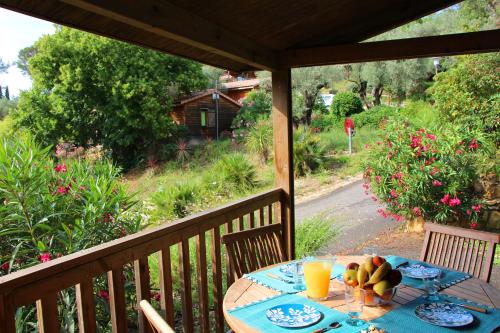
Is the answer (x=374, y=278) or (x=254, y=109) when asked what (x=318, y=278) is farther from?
(x=254, y=109)

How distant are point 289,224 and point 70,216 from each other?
1.64 meters

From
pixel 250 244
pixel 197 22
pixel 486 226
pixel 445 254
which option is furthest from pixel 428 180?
pixel 197 22

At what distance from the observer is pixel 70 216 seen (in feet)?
9.64

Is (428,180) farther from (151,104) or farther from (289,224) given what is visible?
(151,104)

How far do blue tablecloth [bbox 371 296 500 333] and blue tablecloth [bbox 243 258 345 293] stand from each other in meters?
0.40

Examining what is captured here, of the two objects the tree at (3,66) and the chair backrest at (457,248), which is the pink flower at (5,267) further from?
the tree at (3,66)

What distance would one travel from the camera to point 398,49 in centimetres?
281

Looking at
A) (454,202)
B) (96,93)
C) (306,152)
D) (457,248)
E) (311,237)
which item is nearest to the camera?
(457,248)

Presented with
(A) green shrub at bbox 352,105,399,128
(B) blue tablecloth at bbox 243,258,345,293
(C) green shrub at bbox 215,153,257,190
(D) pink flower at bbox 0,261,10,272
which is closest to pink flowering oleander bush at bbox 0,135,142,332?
(D) pink flower at bbox 0,261,10,272

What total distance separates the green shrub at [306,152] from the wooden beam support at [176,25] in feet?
25.0

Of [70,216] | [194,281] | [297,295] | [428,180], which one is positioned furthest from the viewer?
[428,180]

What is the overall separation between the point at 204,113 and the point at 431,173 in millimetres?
13485

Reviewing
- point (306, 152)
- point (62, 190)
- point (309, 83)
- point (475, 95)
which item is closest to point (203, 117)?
point (309, 83)

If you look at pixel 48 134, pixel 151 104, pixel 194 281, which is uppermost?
pixel 151 104
